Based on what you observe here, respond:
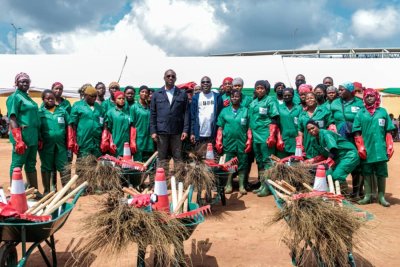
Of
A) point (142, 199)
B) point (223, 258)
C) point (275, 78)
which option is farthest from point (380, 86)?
point (142, 199)

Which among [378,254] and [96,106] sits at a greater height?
[96,106]

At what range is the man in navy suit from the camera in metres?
6.03

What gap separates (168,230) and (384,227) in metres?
3.48

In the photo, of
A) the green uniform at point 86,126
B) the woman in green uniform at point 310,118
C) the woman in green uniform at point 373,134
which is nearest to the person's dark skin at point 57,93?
the green uniform at point 86,126

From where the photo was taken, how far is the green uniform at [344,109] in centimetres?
624

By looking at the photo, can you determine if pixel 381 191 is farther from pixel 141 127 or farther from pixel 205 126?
pixel 141 127

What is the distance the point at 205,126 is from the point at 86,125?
6.43 ft

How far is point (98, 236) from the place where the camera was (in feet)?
9.53

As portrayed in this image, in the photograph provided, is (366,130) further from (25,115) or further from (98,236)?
(25,115)

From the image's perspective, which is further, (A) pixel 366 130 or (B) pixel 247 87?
(B) pixel 247 87

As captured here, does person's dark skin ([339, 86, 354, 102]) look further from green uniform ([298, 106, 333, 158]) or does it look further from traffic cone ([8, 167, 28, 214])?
traffic cone ([8, 167, 28, 214])

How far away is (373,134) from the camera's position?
19.4ft

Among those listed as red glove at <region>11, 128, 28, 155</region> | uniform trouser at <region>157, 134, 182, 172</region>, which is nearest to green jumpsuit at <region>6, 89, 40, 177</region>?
red glove at <region>11, 128, 28, 155</region>

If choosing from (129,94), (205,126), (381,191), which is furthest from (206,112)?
(381,191)
